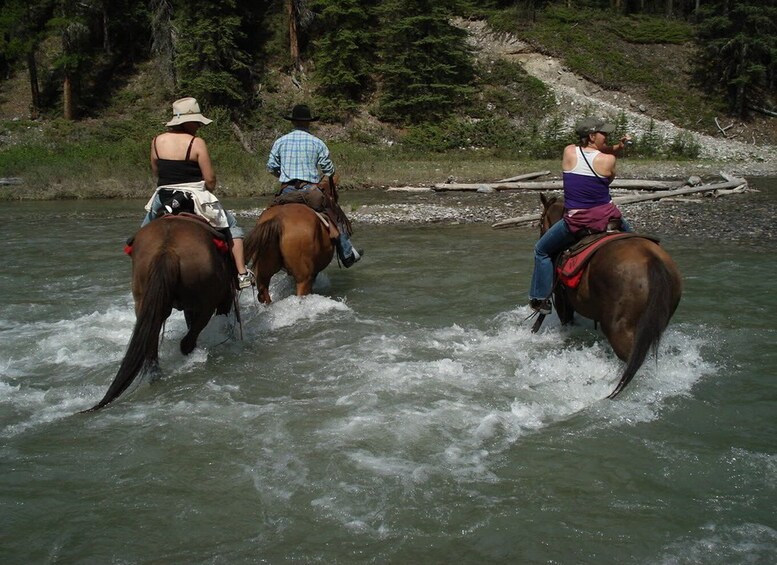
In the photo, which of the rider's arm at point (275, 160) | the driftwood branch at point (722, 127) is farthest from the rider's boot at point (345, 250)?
the driftwood branch at point (722, 127)

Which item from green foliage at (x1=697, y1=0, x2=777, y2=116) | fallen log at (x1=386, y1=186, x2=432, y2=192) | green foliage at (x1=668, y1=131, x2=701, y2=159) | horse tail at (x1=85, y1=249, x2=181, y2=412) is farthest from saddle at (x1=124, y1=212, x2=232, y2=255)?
green foliage at (x1=697, y1=0, x2=777, y2=116)

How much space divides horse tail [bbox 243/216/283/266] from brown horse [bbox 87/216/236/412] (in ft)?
3.97

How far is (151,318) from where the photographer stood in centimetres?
590

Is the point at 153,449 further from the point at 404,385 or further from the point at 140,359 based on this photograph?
the point at 404,385

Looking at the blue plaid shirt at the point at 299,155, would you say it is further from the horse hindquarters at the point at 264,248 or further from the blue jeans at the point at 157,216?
the blue jeans at the point at 157,216

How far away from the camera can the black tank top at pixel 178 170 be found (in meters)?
6.93

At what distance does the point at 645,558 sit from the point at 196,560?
2396 millimetres

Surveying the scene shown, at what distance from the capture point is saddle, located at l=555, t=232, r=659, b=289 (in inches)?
247

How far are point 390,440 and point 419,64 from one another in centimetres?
3959

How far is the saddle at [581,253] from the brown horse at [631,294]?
54 mm

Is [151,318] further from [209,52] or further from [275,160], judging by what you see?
[209,52]

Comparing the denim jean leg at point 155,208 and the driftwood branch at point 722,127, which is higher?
the driftwood branch at point 722,127

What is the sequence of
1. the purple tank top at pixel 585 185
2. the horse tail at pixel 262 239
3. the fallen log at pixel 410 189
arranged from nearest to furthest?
the purple tank top at pixel 585 185 < the horse tail at pixel 262 239 < the fallen log at pixel 410 189

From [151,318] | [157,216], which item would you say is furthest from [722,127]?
[151,318]
